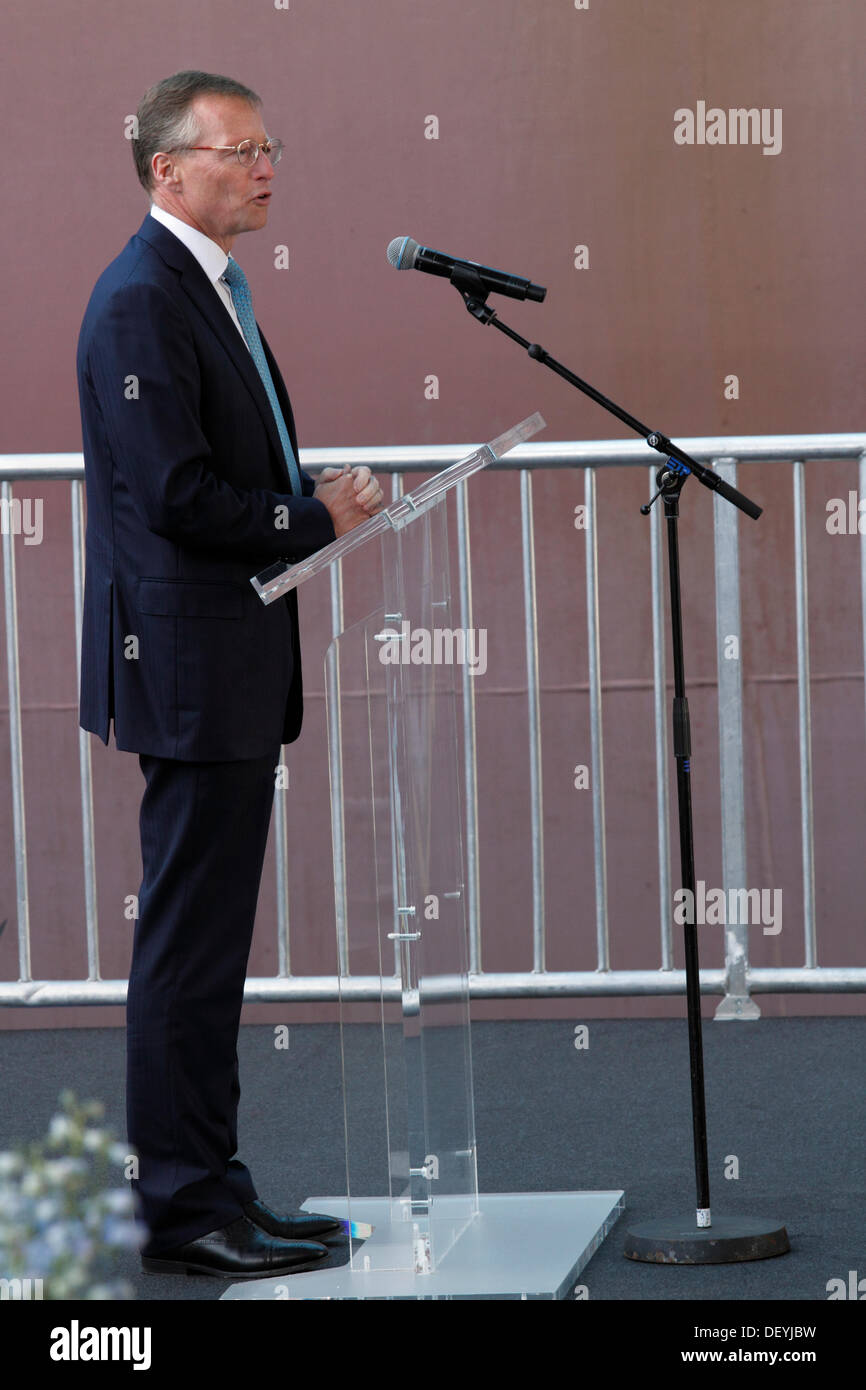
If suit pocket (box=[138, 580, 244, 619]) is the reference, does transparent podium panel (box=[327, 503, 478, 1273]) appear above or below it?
below

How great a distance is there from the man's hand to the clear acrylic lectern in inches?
4.9

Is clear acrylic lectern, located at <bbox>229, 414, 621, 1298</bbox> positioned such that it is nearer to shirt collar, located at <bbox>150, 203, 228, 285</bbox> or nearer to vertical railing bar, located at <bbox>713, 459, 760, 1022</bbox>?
shirt collar, located at <bbox>150, 203, 228, 285</bbox>

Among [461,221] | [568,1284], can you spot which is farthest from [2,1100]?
[461,221]

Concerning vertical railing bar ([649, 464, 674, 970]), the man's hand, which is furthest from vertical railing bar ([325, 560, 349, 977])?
vertical railing bar ([649, 464, 674, 970])

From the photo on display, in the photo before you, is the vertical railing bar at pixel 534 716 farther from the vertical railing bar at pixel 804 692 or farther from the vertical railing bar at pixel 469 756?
the vertical railing bar at pixel 804 692

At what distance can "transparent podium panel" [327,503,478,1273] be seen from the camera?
2.60m

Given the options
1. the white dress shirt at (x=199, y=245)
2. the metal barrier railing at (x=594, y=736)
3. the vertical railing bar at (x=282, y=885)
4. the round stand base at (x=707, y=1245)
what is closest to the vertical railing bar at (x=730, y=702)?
the metal barrier railing at (x=594, y=736)

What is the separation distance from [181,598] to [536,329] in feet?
7.33

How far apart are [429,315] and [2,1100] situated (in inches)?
89.6

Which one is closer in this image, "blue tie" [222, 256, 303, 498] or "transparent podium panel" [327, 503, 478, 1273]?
"transparent podium panel" [327, 503, 478, 1273]

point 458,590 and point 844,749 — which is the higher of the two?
point 458,590

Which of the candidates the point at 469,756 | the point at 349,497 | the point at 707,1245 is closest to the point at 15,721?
the point at 469,756
